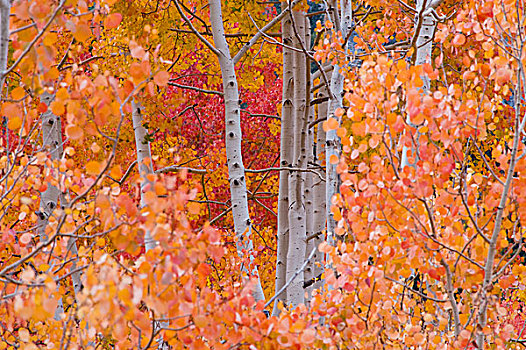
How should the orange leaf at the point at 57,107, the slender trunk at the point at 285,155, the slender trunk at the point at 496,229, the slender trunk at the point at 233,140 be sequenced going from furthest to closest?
1. the slender trunk at the point at 285,155
2. the slender trunk at the point at 233,140
3. the slender trunk at the point at 496,229
4. the orange leaf at the point at 57,107

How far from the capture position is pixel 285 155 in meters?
5.80

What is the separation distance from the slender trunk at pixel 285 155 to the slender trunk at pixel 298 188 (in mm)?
149

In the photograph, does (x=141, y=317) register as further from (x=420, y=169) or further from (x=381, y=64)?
(x=381, y=64)

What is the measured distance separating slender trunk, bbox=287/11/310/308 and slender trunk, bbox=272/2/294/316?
0.15 m

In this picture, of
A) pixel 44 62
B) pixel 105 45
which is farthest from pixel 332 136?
pixel 44 62

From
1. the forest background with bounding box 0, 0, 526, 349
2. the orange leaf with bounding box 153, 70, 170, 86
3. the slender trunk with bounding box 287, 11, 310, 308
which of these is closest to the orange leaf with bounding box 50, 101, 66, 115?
the forest background with bounding box 0, 0, 526, 349

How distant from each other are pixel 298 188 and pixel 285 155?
1.80ft

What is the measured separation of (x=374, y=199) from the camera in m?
2.70

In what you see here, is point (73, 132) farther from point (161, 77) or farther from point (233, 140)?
point (233, 140)

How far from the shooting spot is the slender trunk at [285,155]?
18.1ft

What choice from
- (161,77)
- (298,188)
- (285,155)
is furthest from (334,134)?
(161,77)

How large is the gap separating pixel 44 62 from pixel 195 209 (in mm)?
773

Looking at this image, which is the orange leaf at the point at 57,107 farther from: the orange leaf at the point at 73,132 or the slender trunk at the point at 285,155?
the slender trunk at the point at 285,155

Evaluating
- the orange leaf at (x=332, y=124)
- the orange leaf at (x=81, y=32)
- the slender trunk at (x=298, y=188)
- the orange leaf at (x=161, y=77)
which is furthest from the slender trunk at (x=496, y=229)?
the slender trunk at (x=298, y=188)
